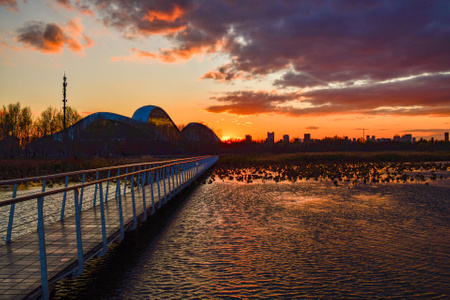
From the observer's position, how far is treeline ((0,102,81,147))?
243ft

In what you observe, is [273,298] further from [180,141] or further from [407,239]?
[180,141]

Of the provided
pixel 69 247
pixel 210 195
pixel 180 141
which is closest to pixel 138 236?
pixel 69 247

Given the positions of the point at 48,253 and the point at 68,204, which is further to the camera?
the point at 68,204

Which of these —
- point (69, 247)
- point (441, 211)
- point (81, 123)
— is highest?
point (81, 123)

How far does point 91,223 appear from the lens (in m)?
8.04

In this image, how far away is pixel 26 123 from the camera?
3066 inches

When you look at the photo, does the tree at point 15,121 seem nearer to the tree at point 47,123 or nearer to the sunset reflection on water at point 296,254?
the tree at point 47,123

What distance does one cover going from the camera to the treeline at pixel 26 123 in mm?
74188

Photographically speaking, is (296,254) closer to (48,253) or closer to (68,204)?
(48,253)

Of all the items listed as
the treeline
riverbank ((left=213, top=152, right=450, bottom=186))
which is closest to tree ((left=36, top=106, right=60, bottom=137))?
the treeline

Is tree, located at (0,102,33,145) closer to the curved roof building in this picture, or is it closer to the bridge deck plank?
the curved roof building

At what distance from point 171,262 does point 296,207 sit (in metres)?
8.01

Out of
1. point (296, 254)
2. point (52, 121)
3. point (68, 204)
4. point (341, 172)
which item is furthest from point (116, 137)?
point (296, 254)

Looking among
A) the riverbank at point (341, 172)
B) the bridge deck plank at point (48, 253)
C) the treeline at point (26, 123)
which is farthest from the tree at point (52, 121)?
the bridge deck plank at point (48, 253)
